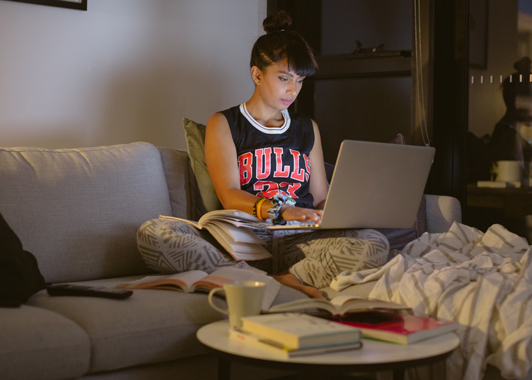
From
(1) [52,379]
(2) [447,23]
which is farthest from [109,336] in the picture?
(2) [447,23]

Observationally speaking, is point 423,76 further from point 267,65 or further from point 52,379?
point 52,379

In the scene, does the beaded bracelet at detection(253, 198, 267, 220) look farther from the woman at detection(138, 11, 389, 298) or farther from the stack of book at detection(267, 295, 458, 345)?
the stack of book at detection(267, 295, 458, 345)

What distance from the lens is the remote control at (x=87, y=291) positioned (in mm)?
1315

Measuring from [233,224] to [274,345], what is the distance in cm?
83

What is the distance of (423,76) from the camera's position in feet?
8.39

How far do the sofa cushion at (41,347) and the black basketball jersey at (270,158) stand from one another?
979 mm

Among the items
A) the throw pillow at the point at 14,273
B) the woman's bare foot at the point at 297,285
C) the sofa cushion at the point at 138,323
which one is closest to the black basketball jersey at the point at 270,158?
the woman's bare foot at the point at 297,285

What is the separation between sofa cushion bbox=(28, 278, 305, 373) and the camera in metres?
1.20

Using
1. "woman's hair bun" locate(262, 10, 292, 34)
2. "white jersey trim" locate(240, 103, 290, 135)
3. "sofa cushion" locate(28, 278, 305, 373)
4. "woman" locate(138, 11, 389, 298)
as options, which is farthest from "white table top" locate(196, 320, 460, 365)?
"woman's hair bun" locate(262, 10, 292, 34)

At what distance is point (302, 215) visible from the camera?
170cm

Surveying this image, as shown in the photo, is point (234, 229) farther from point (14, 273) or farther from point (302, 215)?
point (14, 273)

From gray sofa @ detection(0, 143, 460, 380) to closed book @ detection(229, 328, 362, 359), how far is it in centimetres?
31

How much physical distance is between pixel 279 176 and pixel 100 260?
687 millimetres

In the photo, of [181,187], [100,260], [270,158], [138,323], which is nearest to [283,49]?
[270,158]
